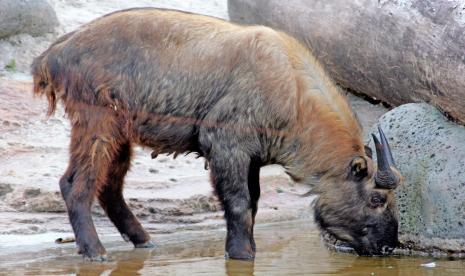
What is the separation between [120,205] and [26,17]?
3.78 meters

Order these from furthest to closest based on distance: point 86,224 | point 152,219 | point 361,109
→ 1. point 361,109
2. point 152,219
3. point 86,224

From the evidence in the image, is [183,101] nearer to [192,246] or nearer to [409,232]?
[192,246]

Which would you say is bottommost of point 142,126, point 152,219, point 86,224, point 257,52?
point 152,219

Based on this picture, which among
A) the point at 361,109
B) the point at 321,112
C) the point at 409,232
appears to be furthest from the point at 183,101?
the point at 361,109

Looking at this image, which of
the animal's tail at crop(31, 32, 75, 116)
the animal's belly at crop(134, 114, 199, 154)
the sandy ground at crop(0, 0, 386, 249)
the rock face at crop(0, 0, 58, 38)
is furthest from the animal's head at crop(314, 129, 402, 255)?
the rock face at crop(0, 0, 58, 38)

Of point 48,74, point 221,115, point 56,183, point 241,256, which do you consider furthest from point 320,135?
point 56,183

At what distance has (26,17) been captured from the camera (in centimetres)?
1130

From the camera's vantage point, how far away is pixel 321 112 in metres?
7.69

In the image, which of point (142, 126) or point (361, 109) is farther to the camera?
point (361, 109)

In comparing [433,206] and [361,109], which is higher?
[433,206]

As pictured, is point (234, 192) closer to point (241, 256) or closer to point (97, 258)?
point (241, 256)

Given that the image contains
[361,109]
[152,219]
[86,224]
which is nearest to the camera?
[86,224]

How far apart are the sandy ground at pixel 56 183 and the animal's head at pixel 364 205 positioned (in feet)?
4.67

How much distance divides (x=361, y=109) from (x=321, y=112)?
3426 mm
